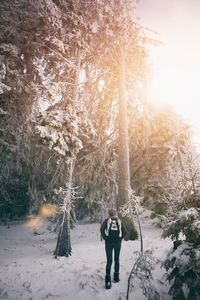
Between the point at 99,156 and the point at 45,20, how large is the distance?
7345 millimetres

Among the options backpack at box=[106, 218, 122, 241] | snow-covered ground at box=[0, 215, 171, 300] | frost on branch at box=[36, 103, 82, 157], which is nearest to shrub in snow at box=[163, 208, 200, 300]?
snow-covered ground at box=[0, 215, 171, 300]

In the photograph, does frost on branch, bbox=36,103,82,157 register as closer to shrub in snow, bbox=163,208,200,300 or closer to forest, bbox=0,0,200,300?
forest, bbox=0,0,200,300

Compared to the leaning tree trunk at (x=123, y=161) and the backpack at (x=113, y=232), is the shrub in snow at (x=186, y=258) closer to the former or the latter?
the backpack at (x=113, y=232)

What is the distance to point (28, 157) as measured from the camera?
11758 millimetres

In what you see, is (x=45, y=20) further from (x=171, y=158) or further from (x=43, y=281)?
(x=171, y=158)

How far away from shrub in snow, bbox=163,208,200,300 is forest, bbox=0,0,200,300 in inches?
1.3

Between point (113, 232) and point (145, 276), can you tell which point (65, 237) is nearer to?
point (113, 232)

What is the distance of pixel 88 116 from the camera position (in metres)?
10.0

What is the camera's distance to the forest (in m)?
5.95

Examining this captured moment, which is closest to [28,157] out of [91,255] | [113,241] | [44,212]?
[44,212]

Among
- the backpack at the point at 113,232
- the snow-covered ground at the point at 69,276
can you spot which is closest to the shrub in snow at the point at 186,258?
the snow-covered ground at the point at 69,276

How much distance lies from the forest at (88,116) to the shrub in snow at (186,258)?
0.11 feet

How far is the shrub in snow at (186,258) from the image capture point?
3432mm

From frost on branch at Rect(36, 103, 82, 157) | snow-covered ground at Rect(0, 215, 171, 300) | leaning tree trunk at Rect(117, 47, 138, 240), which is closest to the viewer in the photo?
snow-covered ground at Rect(0, 215, 171, 300)
